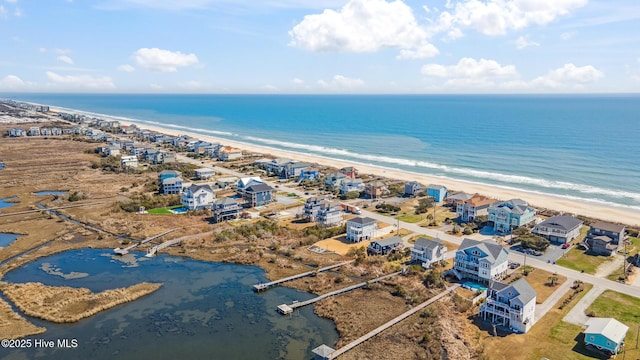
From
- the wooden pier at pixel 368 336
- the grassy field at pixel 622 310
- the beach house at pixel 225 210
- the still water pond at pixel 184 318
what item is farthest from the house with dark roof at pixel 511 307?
the beach house at pixel 225 210

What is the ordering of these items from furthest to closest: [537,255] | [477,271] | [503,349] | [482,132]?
[482,132], [537,255], [477,271], [503,349]

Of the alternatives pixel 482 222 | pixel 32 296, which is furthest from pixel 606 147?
pixel 32 296

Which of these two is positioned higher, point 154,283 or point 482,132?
point 482,132

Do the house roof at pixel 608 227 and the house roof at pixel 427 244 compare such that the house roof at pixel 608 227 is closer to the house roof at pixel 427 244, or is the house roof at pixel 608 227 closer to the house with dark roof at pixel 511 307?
the house roof at pixel 427 244

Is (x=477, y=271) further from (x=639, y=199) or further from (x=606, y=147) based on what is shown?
(x=606, y=147)

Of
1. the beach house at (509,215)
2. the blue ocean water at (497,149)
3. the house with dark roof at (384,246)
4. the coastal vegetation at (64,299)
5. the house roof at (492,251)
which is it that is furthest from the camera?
the blue ocean water at (497,149)

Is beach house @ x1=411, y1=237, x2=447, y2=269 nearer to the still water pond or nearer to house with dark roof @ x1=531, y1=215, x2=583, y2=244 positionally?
the still water pond

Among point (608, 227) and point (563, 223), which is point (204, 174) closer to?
point (563, 223)
